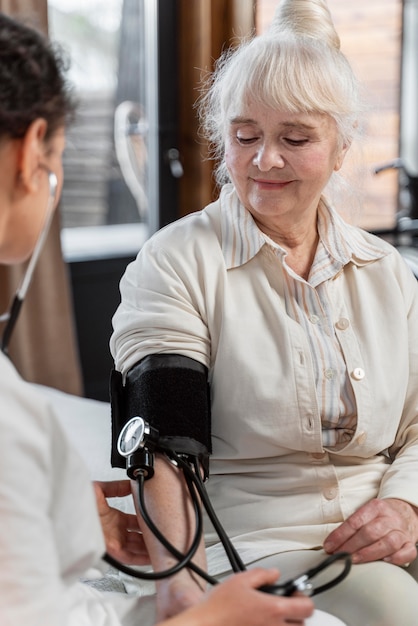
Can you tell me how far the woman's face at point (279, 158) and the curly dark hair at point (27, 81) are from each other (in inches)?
23.0

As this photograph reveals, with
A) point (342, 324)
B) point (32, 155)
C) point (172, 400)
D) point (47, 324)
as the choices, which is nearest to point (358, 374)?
point (342, 324)

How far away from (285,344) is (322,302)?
0.11 meters

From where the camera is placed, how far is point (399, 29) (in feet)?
15.7

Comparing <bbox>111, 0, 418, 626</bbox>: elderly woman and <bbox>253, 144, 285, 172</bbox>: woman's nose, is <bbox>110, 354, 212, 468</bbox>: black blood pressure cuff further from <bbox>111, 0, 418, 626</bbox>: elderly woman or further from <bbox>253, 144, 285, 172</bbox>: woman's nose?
<bbox>253, 144, 285, 172</bbox>: woman's nose

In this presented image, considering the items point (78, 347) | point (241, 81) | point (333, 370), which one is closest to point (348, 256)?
point (333, 370)

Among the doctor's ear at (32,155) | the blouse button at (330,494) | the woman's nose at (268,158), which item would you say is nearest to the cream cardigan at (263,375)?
the blouse button at (330,494)

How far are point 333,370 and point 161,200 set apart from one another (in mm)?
2851

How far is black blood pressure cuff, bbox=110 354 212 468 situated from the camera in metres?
1.42

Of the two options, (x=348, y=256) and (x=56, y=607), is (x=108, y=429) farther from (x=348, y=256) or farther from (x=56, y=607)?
(x=56, y=607)

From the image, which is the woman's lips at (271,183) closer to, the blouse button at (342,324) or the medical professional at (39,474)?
the blouse button at (342,324)

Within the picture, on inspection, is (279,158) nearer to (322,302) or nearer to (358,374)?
(322,302)

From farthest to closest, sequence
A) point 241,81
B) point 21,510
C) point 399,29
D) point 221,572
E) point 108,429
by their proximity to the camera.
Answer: point 399,29 → point 108,429 → point 241,81 → point 221,572 → point 21,510

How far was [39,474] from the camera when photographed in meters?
0.89

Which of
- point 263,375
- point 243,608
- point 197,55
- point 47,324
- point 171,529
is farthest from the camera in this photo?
point 197,55
